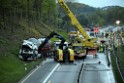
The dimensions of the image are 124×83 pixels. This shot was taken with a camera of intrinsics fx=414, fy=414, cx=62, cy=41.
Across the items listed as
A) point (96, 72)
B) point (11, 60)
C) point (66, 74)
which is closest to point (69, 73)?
point (66, 74)

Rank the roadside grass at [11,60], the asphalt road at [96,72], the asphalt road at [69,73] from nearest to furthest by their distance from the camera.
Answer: the asphalt road at [96,72], the asphalt road at [69,73], the roadside grass at [11,60]

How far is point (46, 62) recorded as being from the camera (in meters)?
44.1

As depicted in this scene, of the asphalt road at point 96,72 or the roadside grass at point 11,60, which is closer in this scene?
the asphalt road at point 96,72

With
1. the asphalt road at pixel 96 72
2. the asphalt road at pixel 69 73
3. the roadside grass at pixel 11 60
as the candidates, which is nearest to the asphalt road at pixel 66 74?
the asphalt road at pixel 69 73

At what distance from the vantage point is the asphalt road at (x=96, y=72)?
32.8 metres

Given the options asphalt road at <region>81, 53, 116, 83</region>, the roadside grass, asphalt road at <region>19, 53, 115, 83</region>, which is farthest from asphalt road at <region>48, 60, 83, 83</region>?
the roadside grass

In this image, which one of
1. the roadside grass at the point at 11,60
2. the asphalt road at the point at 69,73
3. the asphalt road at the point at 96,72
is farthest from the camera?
the roadside grass at the point at 11,60

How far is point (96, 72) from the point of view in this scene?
122ft

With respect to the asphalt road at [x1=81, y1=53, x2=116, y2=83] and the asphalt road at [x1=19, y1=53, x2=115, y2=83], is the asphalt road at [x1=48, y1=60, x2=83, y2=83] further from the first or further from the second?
the asphalt road at [x1=81, y1=53, x2=116, y2=83]

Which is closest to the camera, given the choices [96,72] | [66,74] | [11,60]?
[66,74]

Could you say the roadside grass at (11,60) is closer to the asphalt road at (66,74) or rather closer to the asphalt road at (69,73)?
the asphalt road at (69,73)

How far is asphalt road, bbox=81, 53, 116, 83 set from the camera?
107 ft

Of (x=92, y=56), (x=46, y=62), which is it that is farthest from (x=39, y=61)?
(x=92, y=56)

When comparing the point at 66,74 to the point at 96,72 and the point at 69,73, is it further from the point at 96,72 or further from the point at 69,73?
the point at 96,72
